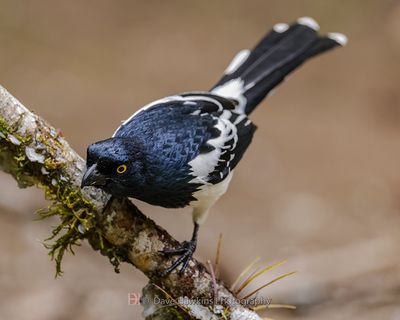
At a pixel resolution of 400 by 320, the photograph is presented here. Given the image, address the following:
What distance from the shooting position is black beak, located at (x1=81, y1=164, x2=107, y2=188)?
323cm

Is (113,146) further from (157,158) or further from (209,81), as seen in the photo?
(209,81)

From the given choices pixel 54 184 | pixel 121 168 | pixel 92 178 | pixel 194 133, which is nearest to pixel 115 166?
pixel 121 168

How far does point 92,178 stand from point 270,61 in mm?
2360

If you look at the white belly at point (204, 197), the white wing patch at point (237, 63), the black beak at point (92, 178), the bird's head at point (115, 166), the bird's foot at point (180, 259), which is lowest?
the bird's foot at point (180, 259)

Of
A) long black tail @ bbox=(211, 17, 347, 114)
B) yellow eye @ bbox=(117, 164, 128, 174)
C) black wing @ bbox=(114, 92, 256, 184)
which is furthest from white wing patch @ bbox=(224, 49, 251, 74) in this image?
yellow eye @ bbox=(117, 164, 128, 174)

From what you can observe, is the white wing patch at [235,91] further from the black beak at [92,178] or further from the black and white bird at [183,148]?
the black beak at [92,178]

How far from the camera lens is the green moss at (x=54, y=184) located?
3.26 m

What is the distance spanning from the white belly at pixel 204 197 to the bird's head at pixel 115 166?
0.53m

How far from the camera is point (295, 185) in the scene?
797 centimetres

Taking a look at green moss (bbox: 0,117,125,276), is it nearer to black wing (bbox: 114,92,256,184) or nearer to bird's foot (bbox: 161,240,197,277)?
bird's foot (bbox: 161,240,197,277)

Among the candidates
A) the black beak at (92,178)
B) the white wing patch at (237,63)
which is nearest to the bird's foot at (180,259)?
the black beak at (92,178)

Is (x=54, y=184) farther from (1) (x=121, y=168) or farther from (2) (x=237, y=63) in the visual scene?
(2) (x=237, y=63)

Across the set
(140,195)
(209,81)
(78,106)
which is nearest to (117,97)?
(78,106)

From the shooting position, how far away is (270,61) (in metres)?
5.24
